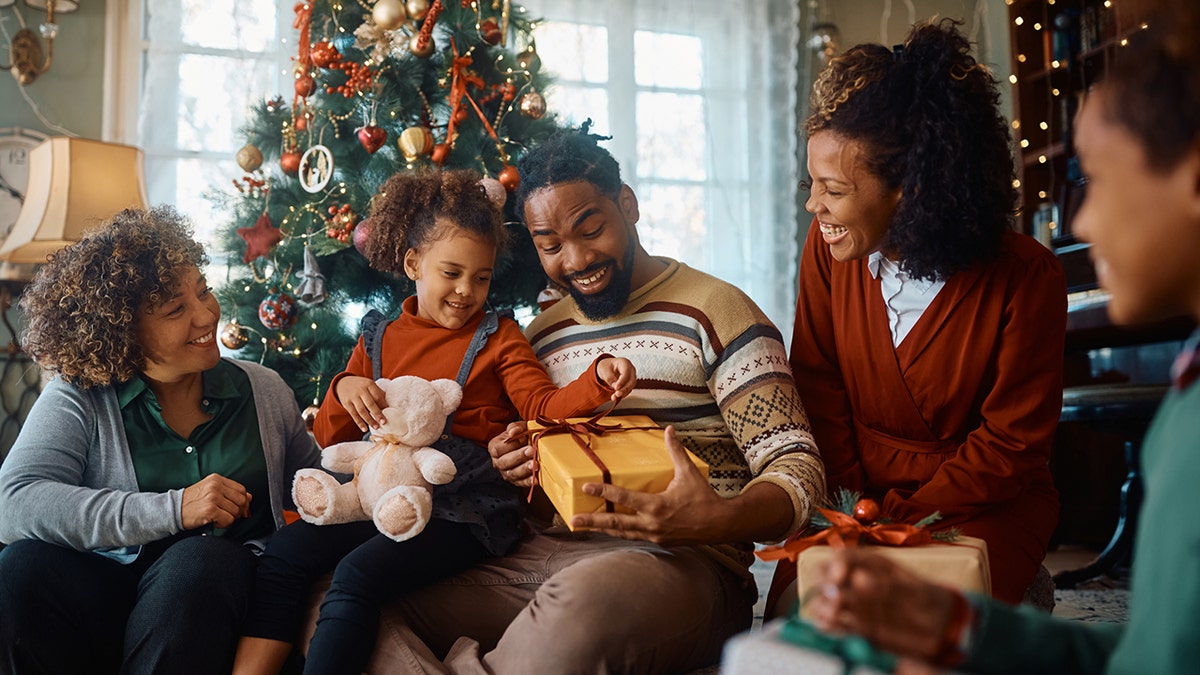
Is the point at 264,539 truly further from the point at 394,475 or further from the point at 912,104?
the point at 912,104

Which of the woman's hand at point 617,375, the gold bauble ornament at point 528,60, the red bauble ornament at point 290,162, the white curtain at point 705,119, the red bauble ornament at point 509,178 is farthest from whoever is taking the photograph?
the white curtain at point 705,119

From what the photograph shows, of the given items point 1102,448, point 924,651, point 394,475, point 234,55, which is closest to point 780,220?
point 1102,448

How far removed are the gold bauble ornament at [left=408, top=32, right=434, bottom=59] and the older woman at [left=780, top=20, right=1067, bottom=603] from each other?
1.15 m

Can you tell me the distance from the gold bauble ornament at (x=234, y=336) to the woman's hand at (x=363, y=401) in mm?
856

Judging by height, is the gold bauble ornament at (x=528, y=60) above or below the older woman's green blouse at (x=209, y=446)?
above

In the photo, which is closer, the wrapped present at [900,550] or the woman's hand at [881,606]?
the woman's hand at [881,606]

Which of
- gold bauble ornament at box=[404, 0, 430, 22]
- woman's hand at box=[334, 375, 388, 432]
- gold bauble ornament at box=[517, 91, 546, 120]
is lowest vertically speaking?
woman's hand at box=[334, 375, 388, 432]

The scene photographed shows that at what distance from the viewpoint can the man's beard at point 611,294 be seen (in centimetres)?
185

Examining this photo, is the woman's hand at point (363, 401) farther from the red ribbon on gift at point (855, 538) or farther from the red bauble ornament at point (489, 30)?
the red bauble ornament at point (489, 30)

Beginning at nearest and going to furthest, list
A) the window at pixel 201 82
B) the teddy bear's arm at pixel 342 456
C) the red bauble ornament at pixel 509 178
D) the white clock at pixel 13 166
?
the teddy bear's arm at pixel 342 456 < the red bauble ornament at pixel 509 178 < the white clock at pixel 13 166 < the window at pixel 201 82

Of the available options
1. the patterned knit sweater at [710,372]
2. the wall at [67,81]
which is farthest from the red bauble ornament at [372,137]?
the wall at [67,81]

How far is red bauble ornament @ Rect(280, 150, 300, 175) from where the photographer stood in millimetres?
2523

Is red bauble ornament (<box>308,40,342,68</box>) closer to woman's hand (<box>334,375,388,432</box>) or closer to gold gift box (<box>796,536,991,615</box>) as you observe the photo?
woman's hand (<box>334,375,388,432</box>)

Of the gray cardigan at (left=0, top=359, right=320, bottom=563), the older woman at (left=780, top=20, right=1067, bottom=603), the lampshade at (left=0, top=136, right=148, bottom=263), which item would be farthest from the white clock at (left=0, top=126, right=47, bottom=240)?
the older woman at (left=780, top=20, right=1067, bottom=603)
